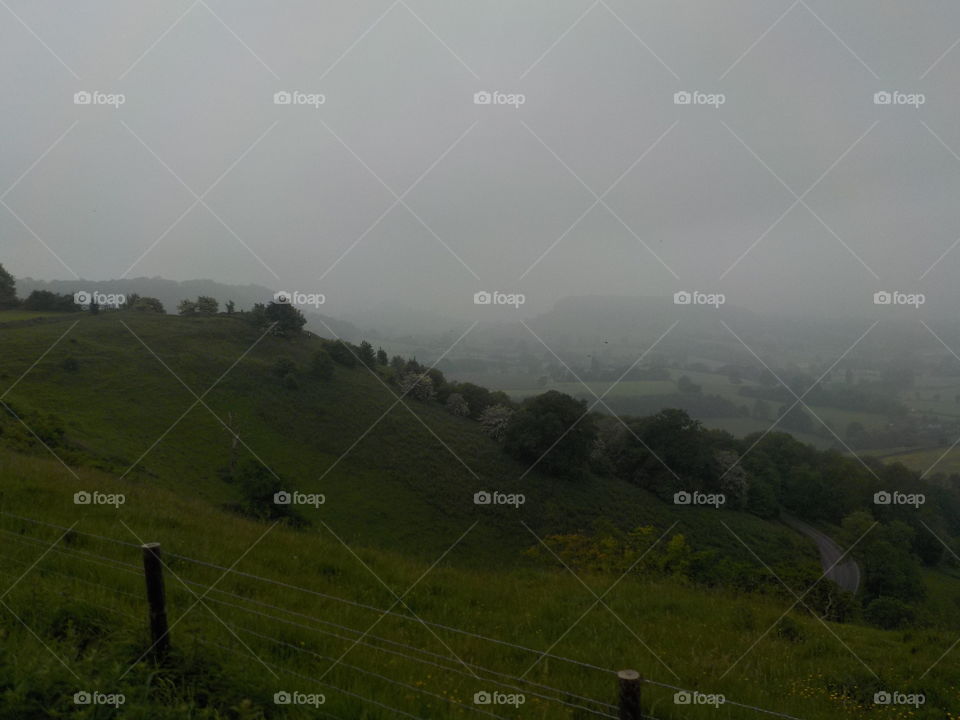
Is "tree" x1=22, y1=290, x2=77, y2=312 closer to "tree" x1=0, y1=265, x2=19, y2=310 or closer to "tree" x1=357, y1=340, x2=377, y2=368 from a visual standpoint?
"tree" x1=0, y1=265, x2=19, y2=310

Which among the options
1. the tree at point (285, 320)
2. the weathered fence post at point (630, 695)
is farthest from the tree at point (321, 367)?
the weathered fence post at point (630, 695)

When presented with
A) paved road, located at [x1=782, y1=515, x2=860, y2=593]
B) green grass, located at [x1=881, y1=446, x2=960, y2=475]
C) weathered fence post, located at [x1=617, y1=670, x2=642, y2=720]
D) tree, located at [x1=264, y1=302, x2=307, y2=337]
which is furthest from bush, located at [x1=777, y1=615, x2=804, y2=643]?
tree, located at [x1=264, y1=302, x2=307, y2=337]

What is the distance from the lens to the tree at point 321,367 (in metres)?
47.6

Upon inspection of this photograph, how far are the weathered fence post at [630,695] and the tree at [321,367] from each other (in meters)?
47.4

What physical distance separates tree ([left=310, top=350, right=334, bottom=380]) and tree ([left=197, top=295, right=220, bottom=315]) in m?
21.7

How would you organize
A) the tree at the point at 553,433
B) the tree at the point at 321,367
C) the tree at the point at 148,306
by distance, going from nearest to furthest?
the tree at the point at 553,433 → the tree at the point at 321,367 → the tree at the point at 148,306

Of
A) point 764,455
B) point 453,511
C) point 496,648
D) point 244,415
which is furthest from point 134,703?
point 764,455

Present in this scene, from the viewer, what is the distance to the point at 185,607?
15.8 feet

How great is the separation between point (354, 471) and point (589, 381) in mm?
20855

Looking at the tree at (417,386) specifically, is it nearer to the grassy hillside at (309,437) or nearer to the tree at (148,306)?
the grassy hillside at (309,437)

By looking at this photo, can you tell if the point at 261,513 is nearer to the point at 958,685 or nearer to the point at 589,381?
the point at 958,685

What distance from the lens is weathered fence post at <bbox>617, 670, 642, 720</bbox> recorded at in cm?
261

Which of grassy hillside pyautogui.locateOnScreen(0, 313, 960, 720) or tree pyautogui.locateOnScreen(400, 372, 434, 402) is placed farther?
tree pyautogui.locateOnScreen(400, 372, 434, 402)

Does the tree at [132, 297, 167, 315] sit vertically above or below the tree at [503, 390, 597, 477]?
above
